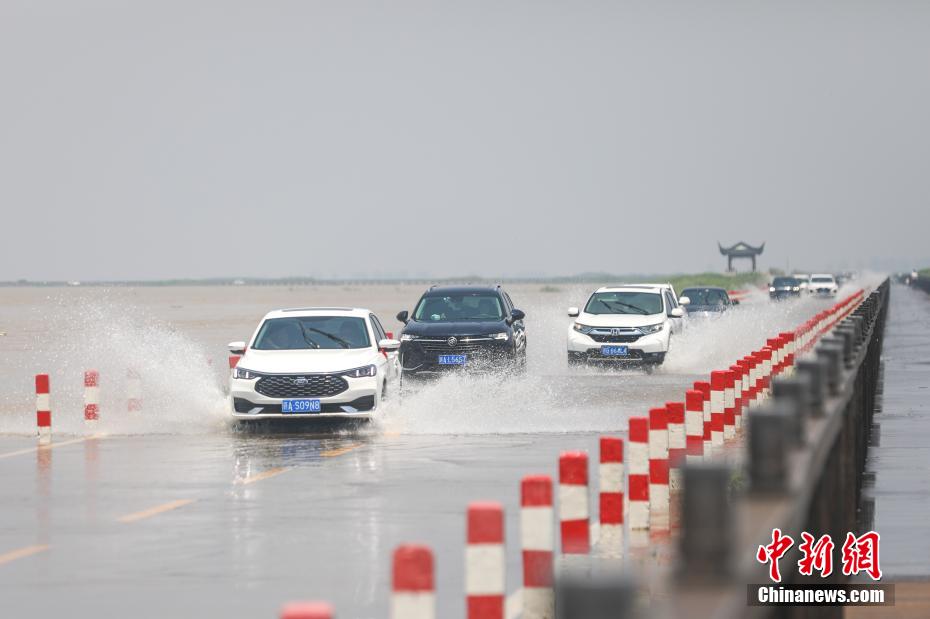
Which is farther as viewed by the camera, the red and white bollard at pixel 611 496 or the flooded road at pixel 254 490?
the red and white bollard at pixel 611 496

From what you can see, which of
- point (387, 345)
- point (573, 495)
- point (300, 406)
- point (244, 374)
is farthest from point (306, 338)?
point (573, 495)

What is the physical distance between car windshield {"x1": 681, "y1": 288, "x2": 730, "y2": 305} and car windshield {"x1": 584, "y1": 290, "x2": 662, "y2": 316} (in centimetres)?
1412

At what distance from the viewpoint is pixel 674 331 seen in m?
36.8

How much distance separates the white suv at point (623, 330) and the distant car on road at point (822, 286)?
252 feet

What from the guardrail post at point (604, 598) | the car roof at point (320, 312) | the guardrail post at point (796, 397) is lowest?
the car roof at point (320, 312)

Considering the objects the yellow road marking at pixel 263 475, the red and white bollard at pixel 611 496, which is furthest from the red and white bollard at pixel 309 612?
the yellow road marking at pixel 263 475

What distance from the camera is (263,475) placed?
679 inches

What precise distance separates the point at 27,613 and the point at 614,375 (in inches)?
988

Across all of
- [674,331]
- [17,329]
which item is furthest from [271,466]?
[17,329]

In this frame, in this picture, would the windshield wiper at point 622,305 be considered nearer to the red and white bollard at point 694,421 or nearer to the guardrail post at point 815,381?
the red and white bollard at point 694,421

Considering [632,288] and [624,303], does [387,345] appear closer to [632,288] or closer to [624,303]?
[624,303]

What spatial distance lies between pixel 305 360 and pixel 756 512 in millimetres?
16509

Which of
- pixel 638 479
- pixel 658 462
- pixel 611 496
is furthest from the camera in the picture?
pixel 658 462

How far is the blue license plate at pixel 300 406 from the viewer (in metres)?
21.8
